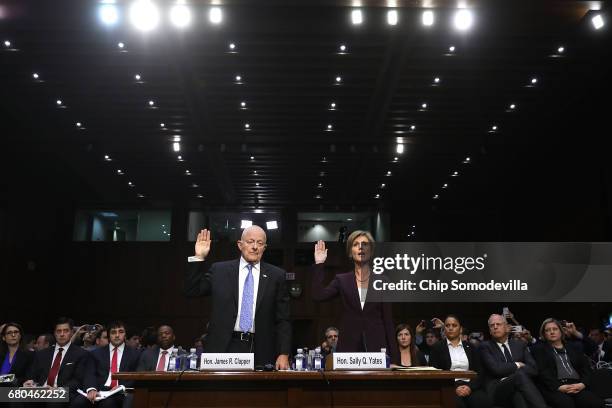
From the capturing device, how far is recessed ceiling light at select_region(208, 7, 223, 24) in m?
7.07

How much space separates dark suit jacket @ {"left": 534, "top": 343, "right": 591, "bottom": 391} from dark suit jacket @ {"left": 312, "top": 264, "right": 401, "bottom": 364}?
1967 mm

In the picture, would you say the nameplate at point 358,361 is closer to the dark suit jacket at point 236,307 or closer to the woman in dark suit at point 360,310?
the dark suit jacket at point 236,307

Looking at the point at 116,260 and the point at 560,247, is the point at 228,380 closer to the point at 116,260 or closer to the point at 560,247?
the point at 560,247

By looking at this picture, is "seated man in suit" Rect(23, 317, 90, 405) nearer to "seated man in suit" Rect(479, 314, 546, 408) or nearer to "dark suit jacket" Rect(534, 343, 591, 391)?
"seated man in suit" Rect(479, 314, 546, 408)

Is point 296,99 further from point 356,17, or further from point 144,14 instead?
point 144,14

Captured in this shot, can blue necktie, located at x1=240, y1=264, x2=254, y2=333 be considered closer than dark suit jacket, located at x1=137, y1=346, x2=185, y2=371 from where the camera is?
Yes

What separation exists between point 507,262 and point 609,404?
5.51 meters

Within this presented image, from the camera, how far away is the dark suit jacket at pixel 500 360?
4.55 metres

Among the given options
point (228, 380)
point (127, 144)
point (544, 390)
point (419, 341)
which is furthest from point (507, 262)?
point (228, 380)

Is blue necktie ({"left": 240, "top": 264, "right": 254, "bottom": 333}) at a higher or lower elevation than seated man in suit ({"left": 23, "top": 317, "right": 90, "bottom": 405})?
higher

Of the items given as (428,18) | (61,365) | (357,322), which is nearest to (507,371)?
(357,322)

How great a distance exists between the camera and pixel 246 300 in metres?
2.89

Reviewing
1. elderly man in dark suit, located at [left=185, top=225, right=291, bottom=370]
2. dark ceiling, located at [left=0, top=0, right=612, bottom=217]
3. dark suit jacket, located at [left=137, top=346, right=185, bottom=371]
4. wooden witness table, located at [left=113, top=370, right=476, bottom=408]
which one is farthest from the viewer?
dark ceiling, located at [left=0, top=0, right=612, bottom=217]

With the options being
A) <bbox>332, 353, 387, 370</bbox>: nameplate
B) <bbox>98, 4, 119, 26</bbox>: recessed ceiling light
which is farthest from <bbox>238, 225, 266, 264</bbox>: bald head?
<bbox>98, 4, 119, 26</bbox>: recessed ceiling light
